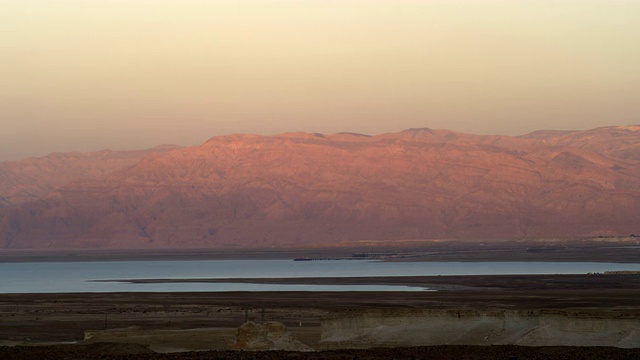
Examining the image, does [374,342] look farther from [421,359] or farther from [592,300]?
[592,300]

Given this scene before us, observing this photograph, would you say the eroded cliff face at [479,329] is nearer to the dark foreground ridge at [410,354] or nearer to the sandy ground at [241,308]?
the dark foreground ridge at [410,354]

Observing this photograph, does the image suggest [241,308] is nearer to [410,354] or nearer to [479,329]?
[479,329]

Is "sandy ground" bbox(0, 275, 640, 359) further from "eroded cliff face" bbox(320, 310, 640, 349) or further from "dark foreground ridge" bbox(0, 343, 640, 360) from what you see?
"eroded cliff face" bbox(320, 310, 640, 349)

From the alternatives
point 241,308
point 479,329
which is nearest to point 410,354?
point 479,329

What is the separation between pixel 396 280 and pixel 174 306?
47815mm

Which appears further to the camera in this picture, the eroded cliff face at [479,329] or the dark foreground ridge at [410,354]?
the eroded cliff face at [479,329]

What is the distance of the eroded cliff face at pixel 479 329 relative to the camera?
1313 inches

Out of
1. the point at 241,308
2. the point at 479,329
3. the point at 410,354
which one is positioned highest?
the point at 241,308

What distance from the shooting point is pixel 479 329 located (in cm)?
3594

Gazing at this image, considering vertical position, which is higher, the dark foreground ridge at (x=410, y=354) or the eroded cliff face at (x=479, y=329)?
the eroded cliff face at (x=479, y=329)

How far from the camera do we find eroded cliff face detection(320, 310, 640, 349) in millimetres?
33344

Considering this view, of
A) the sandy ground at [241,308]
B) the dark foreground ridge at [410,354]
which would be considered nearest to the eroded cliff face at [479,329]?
the dark foreground ridge at [410,354]

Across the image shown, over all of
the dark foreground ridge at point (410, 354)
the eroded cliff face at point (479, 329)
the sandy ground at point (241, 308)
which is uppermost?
the sandy ground at point (241, 308)

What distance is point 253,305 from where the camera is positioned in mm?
73312
